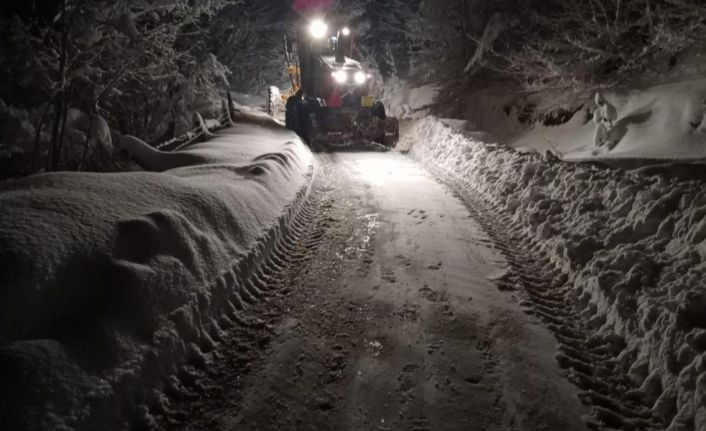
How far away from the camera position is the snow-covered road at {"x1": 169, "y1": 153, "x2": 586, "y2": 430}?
2.63 m

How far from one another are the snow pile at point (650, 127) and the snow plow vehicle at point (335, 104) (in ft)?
17.6

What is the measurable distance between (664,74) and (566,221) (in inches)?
242

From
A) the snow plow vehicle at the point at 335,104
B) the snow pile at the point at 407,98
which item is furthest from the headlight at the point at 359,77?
the snow pile at the point at 407,98

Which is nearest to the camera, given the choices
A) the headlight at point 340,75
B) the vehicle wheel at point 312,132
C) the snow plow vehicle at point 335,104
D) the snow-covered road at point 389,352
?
the snow-covered road at point 389,352

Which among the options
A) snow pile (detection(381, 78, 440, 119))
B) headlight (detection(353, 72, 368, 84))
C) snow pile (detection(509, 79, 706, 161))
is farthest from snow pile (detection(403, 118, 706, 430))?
snow pile (detection(381, 78, 440, 119))

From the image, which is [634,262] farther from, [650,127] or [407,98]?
[407,98]

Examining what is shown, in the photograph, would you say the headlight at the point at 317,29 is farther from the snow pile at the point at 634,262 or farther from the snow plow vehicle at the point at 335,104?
the snow pile at the point at 634,262

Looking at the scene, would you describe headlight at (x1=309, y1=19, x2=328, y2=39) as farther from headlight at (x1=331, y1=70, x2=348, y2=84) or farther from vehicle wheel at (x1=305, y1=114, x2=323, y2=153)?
vehicle wheel at (x1=305, y1=114, x2=323, y2=153)

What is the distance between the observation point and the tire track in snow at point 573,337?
2.63 metres

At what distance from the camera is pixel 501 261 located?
4727mm

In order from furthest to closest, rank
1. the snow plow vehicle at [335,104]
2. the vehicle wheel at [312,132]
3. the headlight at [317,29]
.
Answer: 1. the headlight at [317,29]
2. the snow plow vehicle at [335,104]
3. the vehicle wheel at [312,132]

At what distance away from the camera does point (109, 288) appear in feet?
9.40

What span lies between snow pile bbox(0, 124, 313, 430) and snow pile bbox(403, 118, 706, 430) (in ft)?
9.83

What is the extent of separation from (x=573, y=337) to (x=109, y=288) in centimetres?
354
